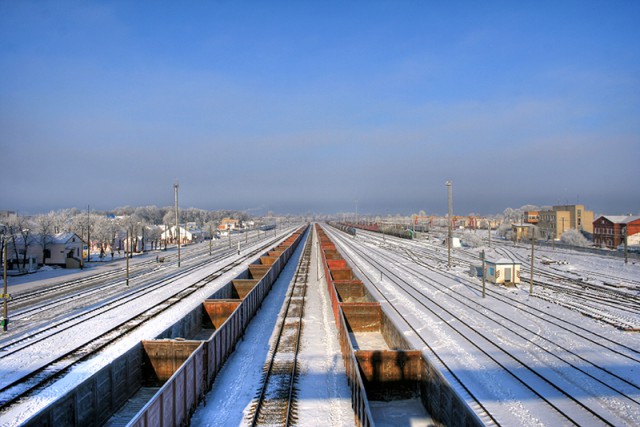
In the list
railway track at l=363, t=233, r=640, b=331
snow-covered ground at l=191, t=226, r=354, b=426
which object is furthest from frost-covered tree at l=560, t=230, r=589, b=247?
snow-covered ground at l=191, t=226, r=354, b=426

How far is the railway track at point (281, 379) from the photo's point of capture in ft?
30.7

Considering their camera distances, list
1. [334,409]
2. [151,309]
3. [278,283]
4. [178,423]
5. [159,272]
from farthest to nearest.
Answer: [159,272], [278,283], [151,309], [334,409], [178,423]

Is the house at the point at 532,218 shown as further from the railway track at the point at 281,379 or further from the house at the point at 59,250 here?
the house at the point at 59,250

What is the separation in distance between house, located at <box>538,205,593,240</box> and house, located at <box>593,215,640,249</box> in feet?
41.9

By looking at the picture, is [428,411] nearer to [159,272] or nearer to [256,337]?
[256,337]

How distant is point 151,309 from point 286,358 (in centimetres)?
1057

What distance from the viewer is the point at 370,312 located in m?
17.3

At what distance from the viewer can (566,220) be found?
75.4 meters

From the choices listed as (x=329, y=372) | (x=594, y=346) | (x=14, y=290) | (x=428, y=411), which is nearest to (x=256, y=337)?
(x=329, y=372)

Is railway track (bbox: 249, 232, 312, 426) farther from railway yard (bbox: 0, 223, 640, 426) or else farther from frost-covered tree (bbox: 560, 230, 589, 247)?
frost-covered tree (bbox: 560, 230, 589, 247)

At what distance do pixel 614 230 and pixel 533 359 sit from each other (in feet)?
185

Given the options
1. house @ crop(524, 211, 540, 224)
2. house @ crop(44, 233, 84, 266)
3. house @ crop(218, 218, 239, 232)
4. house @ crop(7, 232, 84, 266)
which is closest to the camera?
house @ crop(7, 232, 84, 266)

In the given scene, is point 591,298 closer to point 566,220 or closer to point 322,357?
point 322,357

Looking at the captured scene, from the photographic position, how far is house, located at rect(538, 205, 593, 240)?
245 ft
